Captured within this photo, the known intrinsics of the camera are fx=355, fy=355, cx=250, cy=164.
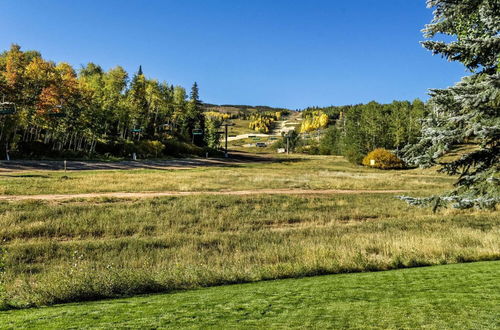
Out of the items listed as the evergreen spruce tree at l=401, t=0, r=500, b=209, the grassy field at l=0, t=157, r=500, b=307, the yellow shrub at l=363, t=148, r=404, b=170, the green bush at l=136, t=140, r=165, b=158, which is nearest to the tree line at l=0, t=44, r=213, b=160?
the green bush at l=136, t=140, r=165, b=158

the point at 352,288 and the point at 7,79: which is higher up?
the point at 7,79

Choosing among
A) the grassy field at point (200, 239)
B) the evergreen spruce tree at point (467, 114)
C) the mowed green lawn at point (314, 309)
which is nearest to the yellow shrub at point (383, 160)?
the grassy field at point (200, 239)

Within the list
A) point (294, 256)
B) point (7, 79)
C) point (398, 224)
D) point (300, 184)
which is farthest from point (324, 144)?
point (294, 256)

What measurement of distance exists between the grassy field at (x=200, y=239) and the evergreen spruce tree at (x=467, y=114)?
12.6 ft

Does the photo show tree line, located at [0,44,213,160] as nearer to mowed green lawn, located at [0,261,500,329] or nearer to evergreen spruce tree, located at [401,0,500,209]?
mowed green lawn, located at [0,261,500,329]

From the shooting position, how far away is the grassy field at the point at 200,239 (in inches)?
382

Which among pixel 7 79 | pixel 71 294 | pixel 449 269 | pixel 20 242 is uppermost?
pixel 7 79

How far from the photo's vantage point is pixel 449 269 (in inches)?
357

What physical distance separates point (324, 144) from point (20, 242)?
116 meters

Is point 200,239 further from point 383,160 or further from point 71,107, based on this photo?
point 383,160

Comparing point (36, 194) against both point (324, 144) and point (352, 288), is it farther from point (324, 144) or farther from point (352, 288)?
point (324, 144)

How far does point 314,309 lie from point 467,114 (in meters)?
4.83

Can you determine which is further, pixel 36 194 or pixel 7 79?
pixel 7 79

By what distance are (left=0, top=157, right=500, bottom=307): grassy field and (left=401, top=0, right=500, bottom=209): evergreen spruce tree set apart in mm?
3851
